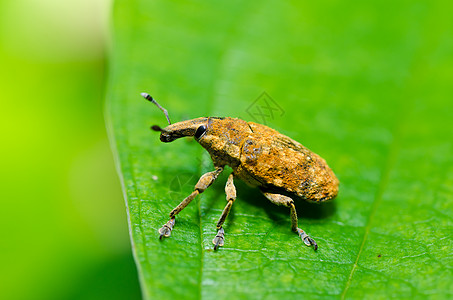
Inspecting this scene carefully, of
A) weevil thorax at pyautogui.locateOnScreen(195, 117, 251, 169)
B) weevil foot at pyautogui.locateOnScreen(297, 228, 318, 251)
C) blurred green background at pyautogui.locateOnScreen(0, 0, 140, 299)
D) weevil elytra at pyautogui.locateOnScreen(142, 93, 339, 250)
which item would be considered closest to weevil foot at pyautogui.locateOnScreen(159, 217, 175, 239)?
weevil elytra at pyautogui.locateOnScreen(142, 93, 339, 250)

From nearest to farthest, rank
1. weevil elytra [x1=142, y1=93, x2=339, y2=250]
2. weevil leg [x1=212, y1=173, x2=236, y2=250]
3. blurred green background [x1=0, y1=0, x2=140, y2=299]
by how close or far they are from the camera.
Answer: weevil leg [x1=212, y1=173, x2=236, y2=250], weevil elytra [x1=142, y1=93, x2=339, y2=250], blurred green background [x1=0, y1=0, x2=140, y2=299]

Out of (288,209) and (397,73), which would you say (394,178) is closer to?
(288,209)

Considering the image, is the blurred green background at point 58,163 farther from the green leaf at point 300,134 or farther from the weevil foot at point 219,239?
the weevil foot at point 219,239

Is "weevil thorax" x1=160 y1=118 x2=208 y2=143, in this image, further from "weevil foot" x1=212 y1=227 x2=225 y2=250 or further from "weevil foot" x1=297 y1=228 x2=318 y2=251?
"weevil foot" x1=297 y1=228 x2=318 y2=251

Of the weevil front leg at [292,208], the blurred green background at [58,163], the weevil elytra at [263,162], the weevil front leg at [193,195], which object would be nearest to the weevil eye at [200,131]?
the weevil elytra at [263,162]

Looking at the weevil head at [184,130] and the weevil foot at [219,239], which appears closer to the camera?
the weevil foot at [219,239]

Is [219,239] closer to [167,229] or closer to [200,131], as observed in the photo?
[167,229]

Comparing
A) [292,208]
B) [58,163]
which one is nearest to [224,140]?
[292,208]
